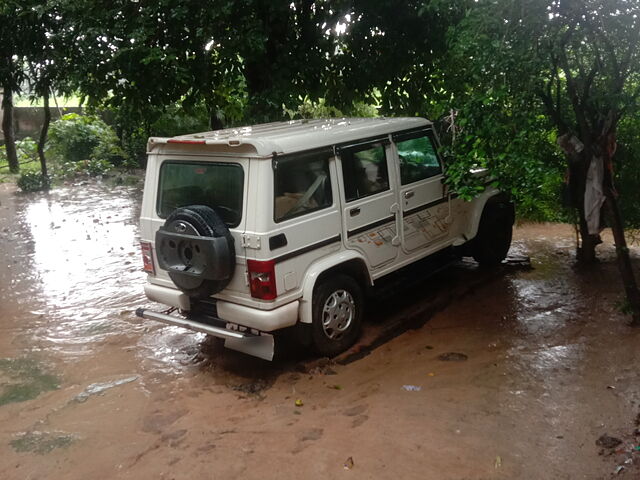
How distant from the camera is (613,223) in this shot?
527 centimetres

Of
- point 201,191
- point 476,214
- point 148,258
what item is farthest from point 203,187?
point 476,214

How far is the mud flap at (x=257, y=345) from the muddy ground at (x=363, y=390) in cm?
29

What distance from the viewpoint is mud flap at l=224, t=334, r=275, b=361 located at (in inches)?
190

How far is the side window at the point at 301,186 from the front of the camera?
185 inches

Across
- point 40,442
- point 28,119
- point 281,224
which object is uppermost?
point 28,119

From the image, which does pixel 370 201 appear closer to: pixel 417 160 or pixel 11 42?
pixel 417 160

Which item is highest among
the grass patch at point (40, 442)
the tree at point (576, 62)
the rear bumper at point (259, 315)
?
the tree at point (576, 62)

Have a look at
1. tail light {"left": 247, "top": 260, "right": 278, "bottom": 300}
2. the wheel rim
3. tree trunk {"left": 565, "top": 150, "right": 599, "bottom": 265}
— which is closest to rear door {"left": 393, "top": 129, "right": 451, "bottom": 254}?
the wheel rim

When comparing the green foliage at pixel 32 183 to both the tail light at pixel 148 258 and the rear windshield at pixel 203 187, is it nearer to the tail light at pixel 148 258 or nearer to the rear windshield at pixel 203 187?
the tail light at pixel 148 258

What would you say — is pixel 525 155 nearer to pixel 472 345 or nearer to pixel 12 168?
pixel 472 345

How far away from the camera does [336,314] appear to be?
5.21 meters

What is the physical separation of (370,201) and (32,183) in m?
12.2

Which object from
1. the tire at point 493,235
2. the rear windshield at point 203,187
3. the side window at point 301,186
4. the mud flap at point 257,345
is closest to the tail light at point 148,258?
the rear windshield at point 203,187

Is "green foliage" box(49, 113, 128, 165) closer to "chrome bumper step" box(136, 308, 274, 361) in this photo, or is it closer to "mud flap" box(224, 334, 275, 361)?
"chrome bumper step" box(136, 308, 274, 361)
